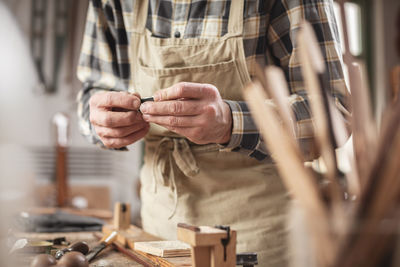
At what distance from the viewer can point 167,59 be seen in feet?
4.32

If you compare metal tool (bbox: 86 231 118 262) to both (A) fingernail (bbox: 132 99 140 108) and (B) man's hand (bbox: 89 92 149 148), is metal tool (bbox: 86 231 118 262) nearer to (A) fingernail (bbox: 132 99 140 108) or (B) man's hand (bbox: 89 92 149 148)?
(B) man's hand (bbox: 89 92 149 148)

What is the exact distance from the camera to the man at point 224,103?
3.78 feet

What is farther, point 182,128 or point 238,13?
point 238,13

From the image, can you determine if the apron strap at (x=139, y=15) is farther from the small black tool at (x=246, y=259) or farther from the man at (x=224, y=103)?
the small black tool at (x=246, y=259)

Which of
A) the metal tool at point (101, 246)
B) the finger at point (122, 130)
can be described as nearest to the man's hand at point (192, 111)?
the finger at point (122, 130)

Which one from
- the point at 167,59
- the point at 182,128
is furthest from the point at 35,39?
the point at 182,128

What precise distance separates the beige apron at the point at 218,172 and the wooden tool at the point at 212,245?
44 centimetres

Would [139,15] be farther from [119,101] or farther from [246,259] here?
[246,259]

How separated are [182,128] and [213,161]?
0.95 ft

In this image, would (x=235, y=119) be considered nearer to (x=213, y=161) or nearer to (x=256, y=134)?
(x=256, y=134)

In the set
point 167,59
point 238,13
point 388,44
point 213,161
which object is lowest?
point 213,161

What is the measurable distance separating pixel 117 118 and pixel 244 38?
17.2 inches

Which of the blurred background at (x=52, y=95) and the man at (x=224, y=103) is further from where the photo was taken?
the blurred background at (x=52, y=95)

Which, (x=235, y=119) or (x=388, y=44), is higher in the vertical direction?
(x=388, y=44)
